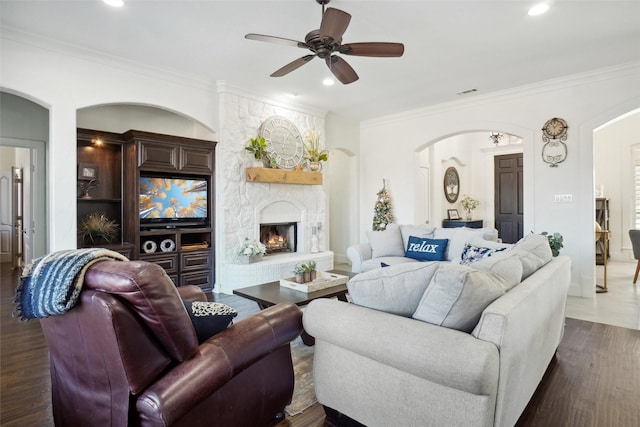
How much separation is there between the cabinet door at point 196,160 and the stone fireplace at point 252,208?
127mm

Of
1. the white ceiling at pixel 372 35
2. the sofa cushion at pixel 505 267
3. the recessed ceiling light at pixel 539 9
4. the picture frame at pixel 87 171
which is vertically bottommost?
the sofa cushion at pixel 505 267

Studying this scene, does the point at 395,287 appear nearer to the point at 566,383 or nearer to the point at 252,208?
the point at 566,383

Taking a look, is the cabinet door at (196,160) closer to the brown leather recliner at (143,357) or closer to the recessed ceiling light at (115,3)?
the recessed ceiling light at (115,3)

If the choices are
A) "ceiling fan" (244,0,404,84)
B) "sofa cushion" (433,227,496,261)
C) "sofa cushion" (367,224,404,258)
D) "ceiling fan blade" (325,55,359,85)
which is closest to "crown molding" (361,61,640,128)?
"sofa cushion" (433,227,496,261)

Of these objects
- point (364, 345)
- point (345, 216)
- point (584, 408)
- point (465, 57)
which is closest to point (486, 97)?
point (465, 57)

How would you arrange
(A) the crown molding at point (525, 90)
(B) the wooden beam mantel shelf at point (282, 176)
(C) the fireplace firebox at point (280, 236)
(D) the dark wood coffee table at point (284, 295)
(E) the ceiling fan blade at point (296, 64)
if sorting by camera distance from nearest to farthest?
(D) the dark wood coffee table at point (284, 295) → (E) the ceiling fan blade at point (296, 64) → (A) the crown molding at point (525, 90) → (B) the wooden beam mantel shelf at point (282, 176) → (C) the fireplace firebox at point (280, 236)

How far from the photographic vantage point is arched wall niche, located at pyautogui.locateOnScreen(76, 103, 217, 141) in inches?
188

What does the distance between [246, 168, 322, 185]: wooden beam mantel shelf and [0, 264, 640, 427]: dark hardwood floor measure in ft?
10.2

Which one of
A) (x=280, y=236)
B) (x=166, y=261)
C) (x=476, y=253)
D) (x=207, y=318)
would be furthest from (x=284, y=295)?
(x=280, y=236)

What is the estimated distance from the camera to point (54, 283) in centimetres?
142

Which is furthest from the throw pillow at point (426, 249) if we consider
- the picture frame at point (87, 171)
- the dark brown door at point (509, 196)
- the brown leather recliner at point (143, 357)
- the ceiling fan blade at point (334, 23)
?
the dark brown door at point (509, 196)

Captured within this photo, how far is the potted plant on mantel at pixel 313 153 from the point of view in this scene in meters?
6.09

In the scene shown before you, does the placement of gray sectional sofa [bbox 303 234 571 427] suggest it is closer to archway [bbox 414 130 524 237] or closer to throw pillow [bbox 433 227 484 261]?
throw pillow [bbox 433 227 484 261]

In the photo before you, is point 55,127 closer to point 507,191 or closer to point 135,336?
point 135,336
